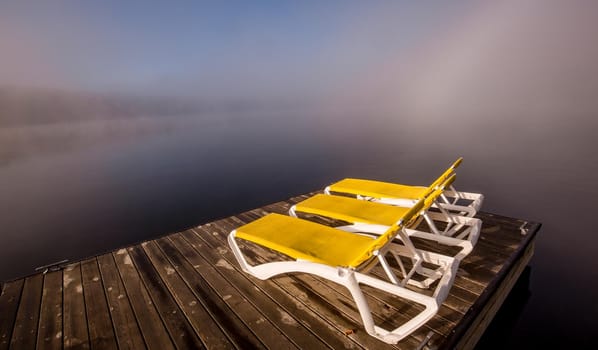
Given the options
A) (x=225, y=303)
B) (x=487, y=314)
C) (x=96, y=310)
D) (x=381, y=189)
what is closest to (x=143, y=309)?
(x=96, y=310)

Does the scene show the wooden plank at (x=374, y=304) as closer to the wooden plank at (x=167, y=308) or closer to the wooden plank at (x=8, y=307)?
the wooden plank at (x=167, y=308)

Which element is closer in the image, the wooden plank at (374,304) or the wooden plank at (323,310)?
the wooden plank at (323,310)

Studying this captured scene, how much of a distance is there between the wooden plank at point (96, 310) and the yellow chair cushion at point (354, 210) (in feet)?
7.77

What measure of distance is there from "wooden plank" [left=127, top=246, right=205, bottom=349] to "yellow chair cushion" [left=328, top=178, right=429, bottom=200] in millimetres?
2728

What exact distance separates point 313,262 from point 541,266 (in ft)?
17.2

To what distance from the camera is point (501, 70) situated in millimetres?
70750

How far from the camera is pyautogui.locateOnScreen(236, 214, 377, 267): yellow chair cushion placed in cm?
238

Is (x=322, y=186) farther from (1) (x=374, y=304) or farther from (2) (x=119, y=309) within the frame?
(2) (x=119, y=309)

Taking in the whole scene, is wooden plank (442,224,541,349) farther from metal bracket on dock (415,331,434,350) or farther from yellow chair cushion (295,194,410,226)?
yellow chair cushion (295,194,410,226)

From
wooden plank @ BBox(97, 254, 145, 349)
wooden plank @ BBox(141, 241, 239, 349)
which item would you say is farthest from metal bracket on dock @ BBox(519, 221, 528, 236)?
wooden plank @ BBox(97, 254, 145, 349)

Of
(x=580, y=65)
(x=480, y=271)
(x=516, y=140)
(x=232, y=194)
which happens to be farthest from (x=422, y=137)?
(x=580, y=65)

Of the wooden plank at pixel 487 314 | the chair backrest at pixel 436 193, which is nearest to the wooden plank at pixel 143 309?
the wooden plank at pixel 487 314

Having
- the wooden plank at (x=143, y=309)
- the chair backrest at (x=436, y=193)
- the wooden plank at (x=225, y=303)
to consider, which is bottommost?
the wooden plank at (x=143, y=309)

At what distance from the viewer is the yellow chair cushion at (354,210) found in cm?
311
